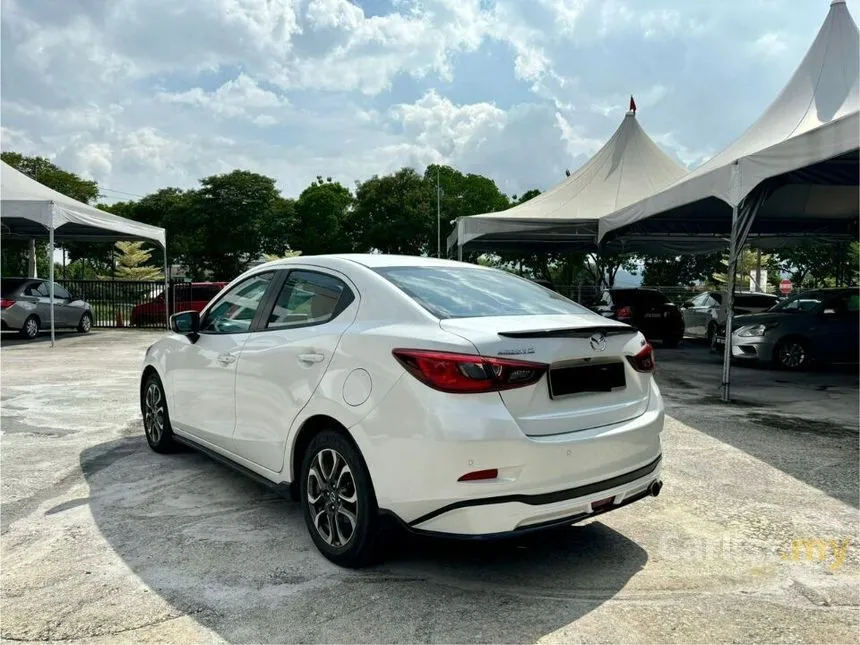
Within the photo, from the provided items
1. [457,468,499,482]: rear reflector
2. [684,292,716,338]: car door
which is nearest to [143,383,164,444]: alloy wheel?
[457,468,499,482]: rear reflector

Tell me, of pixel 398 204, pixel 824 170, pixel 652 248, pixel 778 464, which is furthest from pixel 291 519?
pixel 398 204

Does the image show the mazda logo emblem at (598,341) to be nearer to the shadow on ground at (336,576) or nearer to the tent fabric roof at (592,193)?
the shadow on ground at (336,576)

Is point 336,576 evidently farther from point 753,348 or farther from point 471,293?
point 753,348

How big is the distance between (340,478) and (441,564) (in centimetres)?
70

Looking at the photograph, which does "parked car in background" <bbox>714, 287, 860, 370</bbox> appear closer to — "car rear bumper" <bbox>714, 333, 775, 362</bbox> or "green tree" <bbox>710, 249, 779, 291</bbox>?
"car rear bumper" <bbox>714, 333, 775, 362</bbox>

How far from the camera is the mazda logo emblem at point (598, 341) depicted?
326 centimetres

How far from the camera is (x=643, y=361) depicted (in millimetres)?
3582

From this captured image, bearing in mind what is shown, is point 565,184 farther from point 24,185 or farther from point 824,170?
point 24,185

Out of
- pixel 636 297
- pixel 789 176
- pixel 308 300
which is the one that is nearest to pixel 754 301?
pixel 636 297

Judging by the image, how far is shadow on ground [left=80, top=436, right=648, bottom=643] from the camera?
286 centimetres

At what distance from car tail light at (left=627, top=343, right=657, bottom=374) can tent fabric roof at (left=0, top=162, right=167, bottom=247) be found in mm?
14610

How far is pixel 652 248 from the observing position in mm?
22031

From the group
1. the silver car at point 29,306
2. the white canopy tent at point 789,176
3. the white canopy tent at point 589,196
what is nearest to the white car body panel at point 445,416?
the white canopy tent at point 789,176

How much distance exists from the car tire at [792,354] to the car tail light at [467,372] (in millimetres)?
10989
